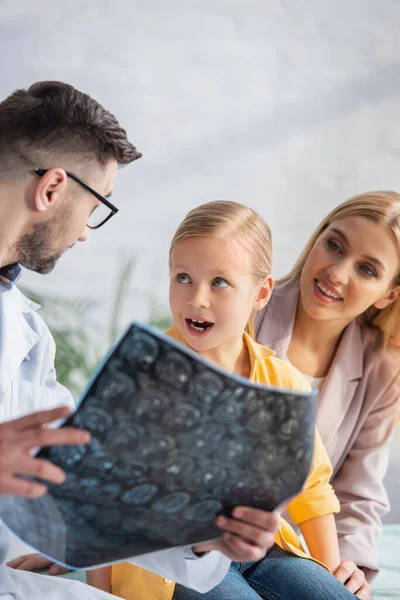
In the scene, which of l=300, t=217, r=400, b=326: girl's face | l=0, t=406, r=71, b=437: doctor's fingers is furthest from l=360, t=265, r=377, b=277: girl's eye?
l=0, t=406, r=71, b=437: doctor's fingers

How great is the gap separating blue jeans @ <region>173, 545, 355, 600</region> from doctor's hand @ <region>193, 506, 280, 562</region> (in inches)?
16.2

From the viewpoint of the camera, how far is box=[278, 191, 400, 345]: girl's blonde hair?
94.0 inches

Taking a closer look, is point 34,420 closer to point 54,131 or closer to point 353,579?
point 54,131

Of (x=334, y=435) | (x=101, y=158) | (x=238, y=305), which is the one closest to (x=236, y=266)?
(x=238, y=305)

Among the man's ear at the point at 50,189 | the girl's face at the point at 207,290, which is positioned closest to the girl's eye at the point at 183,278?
the girl's face at the point at 207,290

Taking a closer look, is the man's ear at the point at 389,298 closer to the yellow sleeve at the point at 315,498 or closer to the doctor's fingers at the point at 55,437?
the yellow sleeve at the point at 315,498

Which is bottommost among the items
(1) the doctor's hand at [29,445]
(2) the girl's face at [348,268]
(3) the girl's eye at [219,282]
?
(1) the doctor's hand at [29,445]

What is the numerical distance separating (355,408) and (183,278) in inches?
35.2

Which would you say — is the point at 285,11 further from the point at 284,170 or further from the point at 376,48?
the point at 284,170

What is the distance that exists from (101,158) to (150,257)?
2.70 metres

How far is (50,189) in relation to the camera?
4.85 feet

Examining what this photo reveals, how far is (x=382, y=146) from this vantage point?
4.48 metres

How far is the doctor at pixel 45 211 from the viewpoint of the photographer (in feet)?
4.71

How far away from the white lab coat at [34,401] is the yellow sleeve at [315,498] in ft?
1.79
